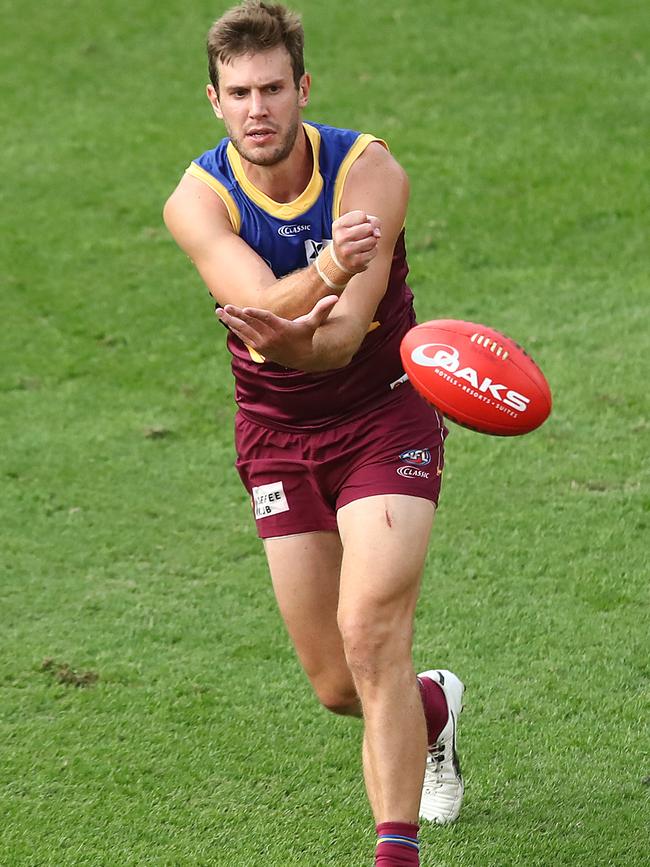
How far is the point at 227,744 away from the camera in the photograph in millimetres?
5812

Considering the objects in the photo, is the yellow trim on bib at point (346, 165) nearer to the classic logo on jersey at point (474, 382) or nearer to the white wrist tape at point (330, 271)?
the white wrist tape at point (330, 271)

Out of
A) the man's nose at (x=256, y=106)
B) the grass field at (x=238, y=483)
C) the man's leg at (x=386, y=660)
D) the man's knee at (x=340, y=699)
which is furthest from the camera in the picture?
the grass field at (x=238, y=483)

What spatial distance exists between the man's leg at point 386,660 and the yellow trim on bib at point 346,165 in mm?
1108

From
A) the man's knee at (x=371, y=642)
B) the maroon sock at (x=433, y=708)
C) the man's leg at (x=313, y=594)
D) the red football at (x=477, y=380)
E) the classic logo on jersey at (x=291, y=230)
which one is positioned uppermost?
the classic logo on jersey at (x=291, y=230)

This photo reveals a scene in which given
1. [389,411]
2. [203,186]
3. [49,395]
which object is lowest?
[49,395]

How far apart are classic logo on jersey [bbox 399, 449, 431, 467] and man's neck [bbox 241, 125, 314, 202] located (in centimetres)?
96

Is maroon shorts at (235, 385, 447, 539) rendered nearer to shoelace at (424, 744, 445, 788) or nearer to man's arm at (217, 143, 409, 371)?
man's arm at (217, 143, 409, 371)

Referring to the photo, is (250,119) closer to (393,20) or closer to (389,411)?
(389,411)

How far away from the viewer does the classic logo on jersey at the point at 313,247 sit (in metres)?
5.05

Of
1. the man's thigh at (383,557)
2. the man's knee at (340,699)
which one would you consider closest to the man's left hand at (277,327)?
the man's thigh at (383,557)

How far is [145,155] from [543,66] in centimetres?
392

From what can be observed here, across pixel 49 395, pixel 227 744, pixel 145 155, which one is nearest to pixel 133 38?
pixel 145 155

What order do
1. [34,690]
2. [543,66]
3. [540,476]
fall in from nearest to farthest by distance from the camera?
1. [34,690]
2. [540,476]
3. [543,66]

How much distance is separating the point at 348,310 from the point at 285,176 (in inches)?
23.8
